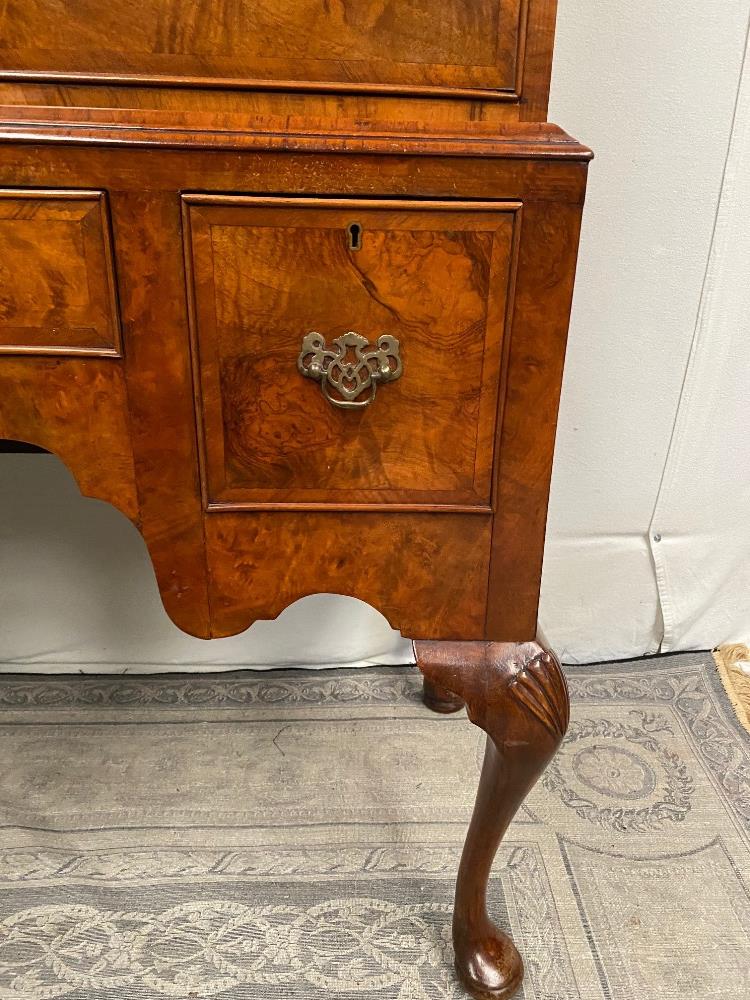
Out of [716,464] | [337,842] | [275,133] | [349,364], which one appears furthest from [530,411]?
[716,464]

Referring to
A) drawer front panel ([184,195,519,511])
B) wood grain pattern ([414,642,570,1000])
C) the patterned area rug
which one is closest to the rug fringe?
the patterned area rug

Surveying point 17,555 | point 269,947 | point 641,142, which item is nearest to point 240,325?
point 269,947

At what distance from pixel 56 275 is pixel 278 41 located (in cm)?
24

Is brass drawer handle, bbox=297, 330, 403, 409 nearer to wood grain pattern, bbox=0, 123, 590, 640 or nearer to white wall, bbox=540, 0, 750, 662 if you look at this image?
wood grain pattern, bbox=0, 123, 590, 640

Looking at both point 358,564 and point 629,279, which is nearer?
point 358,564

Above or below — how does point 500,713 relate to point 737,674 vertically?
above

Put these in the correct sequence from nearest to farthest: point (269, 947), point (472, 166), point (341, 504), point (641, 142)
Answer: point (472, 166)
point (341, 504)
point (269, 947)
point (641, 142)

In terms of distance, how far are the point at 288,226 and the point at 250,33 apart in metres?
0.14

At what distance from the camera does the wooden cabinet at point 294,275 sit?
58cm

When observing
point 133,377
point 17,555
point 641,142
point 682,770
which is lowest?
point 682,770

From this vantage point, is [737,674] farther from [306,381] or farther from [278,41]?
[278,41]

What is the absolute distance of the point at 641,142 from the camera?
1.22 m

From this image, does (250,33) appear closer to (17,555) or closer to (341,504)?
(341,504)

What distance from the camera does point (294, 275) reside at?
61 centimetres
